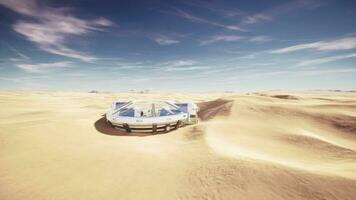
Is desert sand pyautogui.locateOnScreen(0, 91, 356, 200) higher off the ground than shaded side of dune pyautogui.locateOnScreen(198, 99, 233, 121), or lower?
lower

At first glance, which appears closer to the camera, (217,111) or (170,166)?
(170,166)

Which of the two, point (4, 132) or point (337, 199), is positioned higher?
point (4, 132)

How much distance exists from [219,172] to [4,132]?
7159mm

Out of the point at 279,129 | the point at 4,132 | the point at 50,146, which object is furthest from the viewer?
the point at 279,129

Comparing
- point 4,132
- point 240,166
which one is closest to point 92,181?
point 240,166

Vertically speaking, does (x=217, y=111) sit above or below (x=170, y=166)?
above

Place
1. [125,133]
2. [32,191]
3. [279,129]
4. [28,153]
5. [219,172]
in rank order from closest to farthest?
1. [32,191]
2. [219,172]
3. [28,153]
4. [125,133]
5. [279,129]

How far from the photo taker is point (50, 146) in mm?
5883

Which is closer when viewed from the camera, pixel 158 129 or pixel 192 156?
pixel 192 156

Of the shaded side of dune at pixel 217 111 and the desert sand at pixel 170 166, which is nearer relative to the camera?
the desert sand at pixel 170 166

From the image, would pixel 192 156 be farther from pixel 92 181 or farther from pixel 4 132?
pixel 4 132

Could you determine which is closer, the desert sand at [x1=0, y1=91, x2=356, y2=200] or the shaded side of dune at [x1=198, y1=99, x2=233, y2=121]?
the desert sand at [x1=0, y1=91, x2=356, y2=200]

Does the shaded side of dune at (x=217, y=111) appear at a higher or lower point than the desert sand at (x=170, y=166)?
higher

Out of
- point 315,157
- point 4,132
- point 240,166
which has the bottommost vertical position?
point 315,157
